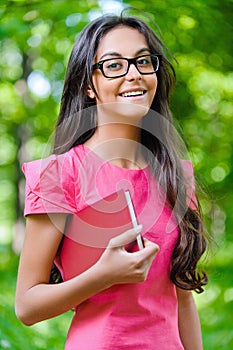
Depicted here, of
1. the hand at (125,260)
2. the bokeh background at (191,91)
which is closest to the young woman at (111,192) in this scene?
the hand at (125,260)

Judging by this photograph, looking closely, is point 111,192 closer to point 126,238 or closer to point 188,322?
point 126,238

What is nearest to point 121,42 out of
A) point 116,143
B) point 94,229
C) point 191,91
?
point 116,143

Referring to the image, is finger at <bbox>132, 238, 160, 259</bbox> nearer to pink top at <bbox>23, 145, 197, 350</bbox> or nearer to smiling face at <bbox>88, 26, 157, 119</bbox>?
pink top at <bbox>23, 145, 197, 350</bbox>

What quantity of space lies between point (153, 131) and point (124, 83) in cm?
14

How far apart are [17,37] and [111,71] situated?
4.91ft

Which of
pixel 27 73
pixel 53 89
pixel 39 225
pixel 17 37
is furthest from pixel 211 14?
pixel 27 73

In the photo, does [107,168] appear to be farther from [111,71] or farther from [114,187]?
[111,71]

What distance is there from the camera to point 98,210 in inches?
39.6

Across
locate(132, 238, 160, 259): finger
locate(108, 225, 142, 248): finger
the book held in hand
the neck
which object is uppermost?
the neck

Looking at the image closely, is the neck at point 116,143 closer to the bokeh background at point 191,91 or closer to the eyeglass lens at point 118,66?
the eyeglass lens at point 118,66

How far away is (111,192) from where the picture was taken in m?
1.02

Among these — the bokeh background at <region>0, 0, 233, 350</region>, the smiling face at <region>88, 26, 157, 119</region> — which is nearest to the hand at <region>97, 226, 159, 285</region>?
the smiling face at <region>88, 26, 157, 119</region>

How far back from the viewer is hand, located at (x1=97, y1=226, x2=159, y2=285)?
92 centimetres

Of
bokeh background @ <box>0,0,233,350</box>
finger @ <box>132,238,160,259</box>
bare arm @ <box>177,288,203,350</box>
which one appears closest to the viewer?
finger @ <box>132,238,160,259</box>
